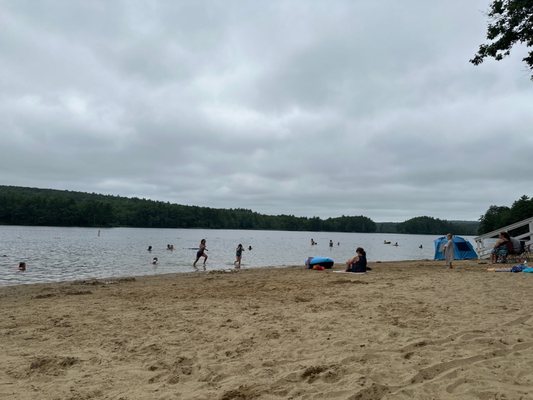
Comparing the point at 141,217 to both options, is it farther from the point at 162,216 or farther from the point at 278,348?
the point at 278,348

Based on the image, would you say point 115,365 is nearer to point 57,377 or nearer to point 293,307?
point 57,377

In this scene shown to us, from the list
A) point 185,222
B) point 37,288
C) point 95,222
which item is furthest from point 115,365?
point 185,222

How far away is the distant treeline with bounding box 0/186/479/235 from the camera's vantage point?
122m

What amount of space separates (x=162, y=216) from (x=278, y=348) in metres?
153

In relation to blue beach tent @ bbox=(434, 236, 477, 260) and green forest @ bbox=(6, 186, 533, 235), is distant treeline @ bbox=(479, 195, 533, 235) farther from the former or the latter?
blue beach tent @ bbox=(434, 236, 477, 260)

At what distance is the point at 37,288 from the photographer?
15.1 meters

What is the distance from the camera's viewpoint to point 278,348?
5609 millimetres

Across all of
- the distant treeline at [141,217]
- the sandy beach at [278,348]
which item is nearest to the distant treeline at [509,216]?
the distant treeline at [141,217]

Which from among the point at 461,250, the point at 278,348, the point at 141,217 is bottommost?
the point at 278,348

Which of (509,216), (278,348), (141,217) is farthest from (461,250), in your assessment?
(141,217)

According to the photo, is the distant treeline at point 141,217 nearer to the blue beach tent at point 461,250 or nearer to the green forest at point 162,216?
the green forest at point 162,216

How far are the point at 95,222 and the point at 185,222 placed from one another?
37600 mm

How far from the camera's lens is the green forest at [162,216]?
119562 millimetres

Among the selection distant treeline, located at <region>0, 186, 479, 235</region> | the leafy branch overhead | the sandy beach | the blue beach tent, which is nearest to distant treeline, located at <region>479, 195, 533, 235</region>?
distant treeline, located at <region>0, 186, 479, 235</region>
